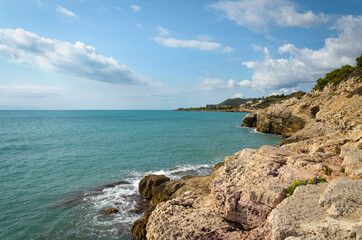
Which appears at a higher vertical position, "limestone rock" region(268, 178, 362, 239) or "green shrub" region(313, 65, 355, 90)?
"green shrub" region(313, 65, 355, 90)

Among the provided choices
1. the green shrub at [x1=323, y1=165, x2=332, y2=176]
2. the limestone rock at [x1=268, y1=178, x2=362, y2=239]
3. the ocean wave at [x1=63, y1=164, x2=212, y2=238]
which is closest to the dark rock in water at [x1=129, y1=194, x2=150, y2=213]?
the ocean wave at [x1=63, y1=164, x2=212, y2=238]

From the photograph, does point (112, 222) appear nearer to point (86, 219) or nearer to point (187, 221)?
point (86, 219)

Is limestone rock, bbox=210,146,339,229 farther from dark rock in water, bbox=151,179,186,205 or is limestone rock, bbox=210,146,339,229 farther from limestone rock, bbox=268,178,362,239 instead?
dark rock in water, bbox=151,179,186,205

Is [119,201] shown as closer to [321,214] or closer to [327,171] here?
[321,214]

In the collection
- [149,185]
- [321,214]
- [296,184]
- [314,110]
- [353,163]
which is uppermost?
[314,110]

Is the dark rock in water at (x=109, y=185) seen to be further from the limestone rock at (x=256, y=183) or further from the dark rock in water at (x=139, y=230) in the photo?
the limestone rock at (x=256, y=183)

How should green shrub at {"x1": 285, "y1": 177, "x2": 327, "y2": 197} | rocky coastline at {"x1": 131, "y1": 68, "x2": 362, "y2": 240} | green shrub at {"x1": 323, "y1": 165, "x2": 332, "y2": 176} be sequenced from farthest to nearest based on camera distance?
1. green shrub at {"x1": 323, "y1": 165, "x2": 332, "y2": 176}
2. green shrub at {"x1": 285, "y1": 177, "x2": 327, "y2": 197}
3. rocky coastline at {"x1": 131, "y1": 68, "x2": 362, "y2": 240}

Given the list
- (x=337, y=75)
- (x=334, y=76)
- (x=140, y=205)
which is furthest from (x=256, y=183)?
(x=334, y=76)

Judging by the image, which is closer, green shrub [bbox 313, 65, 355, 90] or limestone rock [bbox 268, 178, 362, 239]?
limestone rock [bbox 268, 178, 362, 239]

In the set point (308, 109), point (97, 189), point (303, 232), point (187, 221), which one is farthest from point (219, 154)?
point (308, 109)

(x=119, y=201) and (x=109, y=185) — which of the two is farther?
(x=109, y=185)

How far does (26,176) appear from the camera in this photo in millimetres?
21922

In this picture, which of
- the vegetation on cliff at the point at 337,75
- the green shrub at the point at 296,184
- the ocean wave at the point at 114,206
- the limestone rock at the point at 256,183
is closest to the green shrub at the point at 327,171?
the limestone rock at the point at 256,183

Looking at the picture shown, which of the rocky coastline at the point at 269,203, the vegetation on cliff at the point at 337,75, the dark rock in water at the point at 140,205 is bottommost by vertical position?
the dark rock in water at the point at 140,205
